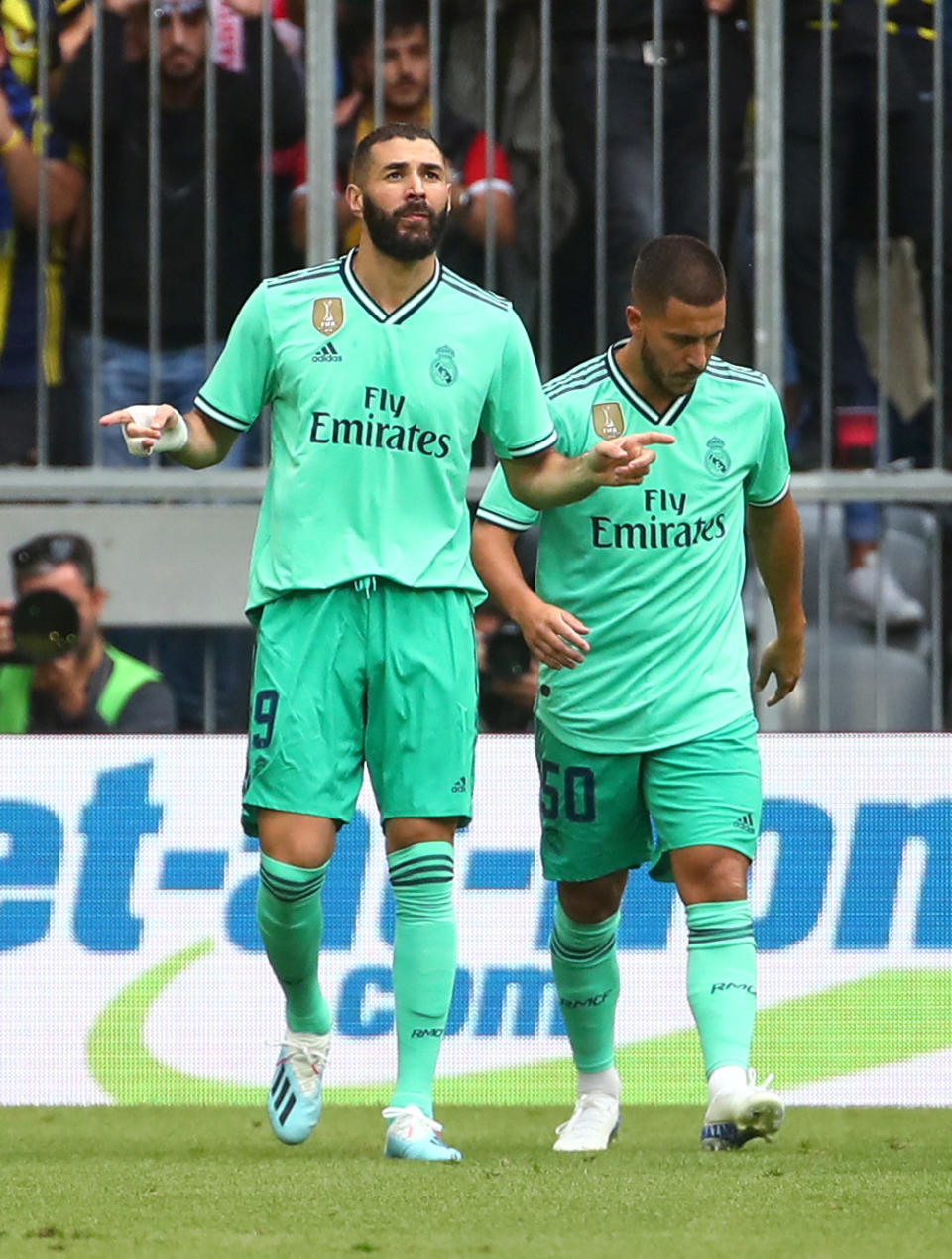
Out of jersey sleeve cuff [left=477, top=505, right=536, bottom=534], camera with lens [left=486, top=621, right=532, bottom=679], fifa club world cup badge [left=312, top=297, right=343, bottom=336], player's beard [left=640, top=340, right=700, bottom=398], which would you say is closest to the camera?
fifa club world cup badge [left=312, top=297, right=343, bottom=336]

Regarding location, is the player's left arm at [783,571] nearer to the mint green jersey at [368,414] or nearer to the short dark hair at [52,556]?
the mint green jersey at [368,414]

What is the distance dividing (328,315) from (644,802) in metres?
1.36

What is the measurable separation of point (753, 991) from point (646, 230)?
5064 mm

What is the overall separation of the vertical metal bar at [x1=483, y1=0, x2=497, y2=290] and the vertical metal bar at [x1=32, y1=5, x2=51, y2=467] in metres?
1.77

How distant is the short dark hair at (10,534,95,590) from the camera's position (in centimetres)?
976

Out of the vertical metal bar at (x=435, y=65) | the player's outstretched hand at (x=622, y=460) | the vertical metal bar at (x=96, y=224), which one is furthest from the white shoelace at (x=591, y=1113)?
the vertical metal bar at (x=435, y=65)

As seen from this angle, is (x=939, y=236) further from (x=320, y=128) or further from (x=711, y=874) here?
(x=711, y=874)

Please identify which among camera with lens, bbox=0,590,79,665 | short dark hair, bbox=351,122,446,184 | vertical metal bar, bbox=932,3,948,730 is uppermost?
vertical metal bar, bbox=932,3,948,730

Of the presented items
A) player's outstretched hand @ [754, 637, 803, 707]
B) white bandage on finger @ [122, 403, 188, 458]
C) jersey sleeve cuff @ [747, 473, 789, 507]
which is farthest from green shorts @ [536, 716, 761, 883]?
white bandage on finger @ [122, 403, 188, 458]

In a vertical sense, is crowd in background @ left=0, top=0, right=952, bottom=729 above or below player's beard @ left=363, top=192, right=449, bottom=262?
above

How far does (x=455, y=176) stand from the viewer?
9.98m

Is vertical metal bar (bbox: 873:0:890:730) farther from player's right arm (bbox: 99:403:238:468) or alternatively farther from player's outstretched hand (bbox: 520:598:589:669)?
player's right arm (bbox: 99:403:238:468)

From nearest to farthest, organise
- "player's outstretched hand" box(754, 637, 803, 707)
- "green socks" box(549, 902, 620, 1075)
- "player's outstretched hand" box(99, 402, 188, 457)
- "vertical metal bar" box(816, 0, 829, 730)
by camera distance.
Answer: "player's outstretched hand" box(99, 402, 188, 457), "green socks" box(549, 902, 620, 1075), "player's outstretched hand" box(754, 637, 803, 707), "vertical metal bar" box(816, 0, 829, 730)

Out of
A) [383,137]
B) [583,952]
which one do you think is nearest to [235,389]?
[383,137]
